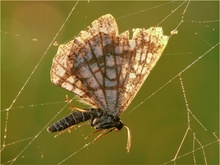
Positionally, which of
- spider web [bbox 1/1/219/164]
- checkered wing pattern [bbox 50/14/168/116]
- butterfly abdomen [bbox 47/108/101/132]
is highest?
checkered wing pattern [bbox 50/14/168/116]

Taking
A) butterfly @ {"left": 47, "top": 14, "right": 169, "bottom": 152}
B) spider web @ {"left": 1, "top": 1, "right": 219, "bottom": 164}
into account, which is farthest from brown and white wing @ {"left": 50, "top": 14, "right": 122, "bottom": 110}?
spider web @ {"left": 1, "top": 1, "right": 219, "bottom": 164}

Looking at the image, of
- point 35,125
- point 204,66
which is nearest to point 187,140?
point 204,66

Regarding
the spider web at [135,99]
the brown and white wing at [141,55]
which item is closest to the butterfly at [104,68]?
the brown and white wing at [141,55]

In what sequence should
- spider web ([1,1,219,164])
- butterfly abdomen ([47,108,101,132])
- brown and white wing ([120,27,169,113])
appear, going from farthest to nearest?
1. spider web ([1,1,219,164])
2. brown and white wing ([120,27,169,113])
3. butterfly abdomen ([47,108,101,132])

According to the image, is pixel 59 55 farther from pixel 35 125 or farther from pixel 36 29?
pixel 36 29

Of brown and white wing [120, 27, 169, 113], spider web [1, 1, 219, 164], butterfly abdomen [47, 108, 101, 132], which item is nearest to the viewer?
butterfly abdomen [47, 108, 101, 132]

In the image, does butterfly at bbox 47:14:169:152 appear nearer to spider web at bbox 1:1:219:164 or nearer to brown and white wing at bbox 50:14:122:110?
brown and white wing at bbox 50:14:122:110

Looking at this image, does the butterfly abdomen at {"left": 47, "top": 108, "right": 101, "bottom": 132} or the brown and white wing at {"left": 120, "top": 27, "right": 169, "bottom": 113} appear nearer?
the butterfly abdomen at {"left": 47, "top": 108, "right": 101, "bottom": 132}
